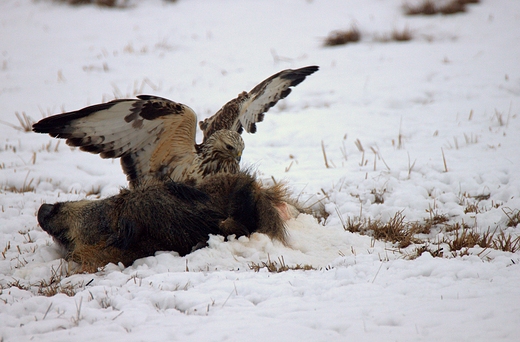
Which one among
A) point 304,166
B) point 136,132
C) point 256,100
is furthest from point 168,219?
point 304,166

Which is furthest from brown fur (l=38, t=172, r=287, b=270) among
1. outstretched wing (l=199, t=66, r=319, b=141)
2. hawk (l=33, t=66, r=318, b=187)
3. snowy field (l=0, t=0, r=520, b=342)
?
outstretched wing (l=199, t=66, r=319, b=141)

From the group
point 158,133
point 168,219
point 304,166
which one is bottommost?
point 304,166

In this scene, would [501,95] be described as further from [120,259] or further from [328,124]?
[120,259]

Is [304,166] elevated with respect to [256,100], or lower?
lower

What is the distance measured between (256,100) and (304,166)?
1.42 meters

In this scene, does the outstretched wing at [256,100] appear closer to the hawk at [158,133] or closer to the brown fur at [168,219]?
the hawk at [158,133]

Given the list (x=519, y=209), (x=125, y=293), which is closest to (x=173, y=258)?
(x=125, y=293)

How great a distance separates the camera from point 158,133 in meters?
4.61

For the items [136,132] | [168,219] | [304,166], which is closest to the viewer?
[168,219]

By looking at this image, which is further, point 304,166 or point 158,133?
point 304,166

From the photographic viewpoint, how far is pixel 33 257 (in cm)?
373

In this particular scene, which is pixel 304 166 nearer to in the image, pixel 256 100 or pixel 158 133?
pixel 256 100

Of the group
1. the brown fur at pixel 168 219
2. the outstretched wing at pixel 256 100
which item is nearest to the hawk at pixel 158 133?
the outstretched wing at pixel 256 100

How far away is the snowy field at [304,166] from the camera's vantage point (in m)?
2.44
